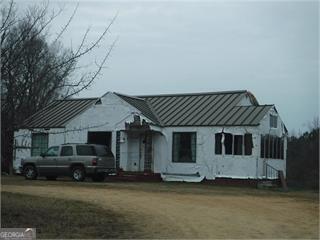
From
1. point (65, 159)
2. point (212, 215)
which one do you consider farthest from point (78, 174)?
point (212, 215)

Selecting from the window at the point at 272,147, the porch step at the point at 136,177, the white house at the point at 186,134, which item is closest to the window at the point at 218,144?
the white house at the point at 186,134

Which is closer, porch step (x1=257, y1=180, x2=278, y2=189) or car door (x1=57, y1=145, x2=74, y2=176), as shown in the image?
porch step (x1=257, y1=180, x2=278, y2=189)

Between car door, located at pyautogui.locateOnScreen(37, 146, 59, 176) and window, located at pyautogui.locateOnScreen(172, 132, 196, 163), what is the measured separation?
20.0ft

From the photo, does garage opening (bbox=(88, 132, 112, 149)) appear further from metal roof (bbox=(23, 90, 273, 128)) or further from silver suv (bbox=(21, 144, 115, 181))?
silver suv (bbox=(21, 144, 115, 181))

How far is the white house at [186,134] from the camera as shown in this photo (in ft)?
93.9

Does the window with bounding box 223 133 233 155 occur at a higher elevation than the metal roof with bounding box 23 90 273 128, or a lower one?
lower

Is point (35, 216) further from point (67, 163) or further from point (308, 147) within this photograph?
point (308, 147)

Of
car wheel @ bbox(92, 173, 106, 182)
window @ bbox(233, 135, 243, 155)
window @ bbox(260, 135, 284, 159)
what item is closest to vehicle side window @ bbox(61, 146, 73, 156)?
car wheel @ bbox(92, 173, 106, 182)

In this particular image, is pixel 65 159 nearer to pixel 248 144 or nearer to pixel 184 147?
pixel 184 147

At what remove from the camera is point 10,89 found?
36.3 feet

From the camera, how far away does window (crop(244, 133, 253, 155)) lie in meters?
28.4

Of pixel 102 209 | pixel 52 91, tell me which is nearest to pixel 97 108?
pixel 102 209

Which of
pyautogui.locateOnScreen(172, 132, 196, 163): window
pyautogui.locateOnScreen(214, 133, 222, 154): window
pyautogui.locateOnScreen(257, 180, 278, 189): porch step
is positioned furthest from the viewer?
pyautogui.locateOnScreen(172, 132, 196, 163): window

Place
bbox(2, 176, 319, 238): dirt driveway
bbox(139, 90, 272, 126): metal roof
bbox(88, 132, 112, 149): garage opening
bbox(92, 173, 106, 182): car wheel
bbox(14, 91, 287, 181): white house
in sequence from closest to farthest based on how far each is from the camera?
bbox(2, 176, 319, 238): dirt driveway, bbox(92, 173, 106, 182): car wheel, bbox(14, 91, 287, 181): white house, bbox(139, 90, 272, 126): metal roof, bbox(88, 132, 112, 149): garage opening
